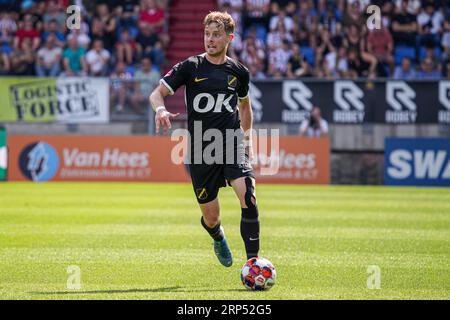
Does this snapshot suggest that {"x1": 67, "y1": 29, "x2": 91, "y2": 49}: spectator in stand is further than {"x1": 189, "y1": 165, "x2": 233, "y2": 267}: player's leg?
Yes

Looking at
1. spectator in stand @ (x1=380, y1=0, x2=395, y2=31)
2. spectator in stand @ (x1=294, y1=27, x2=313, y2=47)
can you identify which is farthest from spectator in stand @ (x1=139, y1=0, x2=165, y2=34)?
spectator in stand @ (x1=380, y1=0, x2=395, y2=31)

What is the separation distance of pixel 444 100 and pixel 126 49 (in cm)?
965

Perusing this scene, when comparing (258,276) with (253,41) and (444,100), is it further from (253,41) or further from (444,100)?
(253,41)

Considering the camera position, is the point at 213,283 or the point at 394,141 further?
the point at 394,141

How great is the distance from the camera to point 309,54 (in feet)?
90.2

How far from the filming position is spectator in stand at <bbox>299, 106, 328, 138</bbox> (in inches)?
977

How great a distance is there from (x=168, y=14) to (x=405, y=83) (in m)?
9.36

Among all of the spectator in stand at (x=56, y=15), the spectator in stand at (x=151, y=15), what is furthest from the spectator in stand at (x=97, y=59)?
the spectator in stand at (x=151, y=15)

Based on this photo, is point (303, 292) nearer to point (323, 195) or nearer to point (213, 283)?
point (213, 283)

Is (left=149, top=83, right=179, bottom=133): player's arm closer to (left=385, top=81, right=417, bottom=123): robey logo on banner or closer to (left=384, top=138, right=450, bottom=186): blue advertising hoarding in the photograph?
(left=384, top=138, right=450, bottom=186): blue advertising hoarding

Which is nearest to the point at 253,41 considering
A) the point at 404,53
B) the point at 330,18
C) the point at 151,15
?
the point at 330,18

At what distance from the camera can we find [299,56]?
26.7 meters

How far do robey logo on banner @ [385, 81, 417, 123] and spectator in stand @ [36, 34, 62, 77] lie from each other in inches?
387
